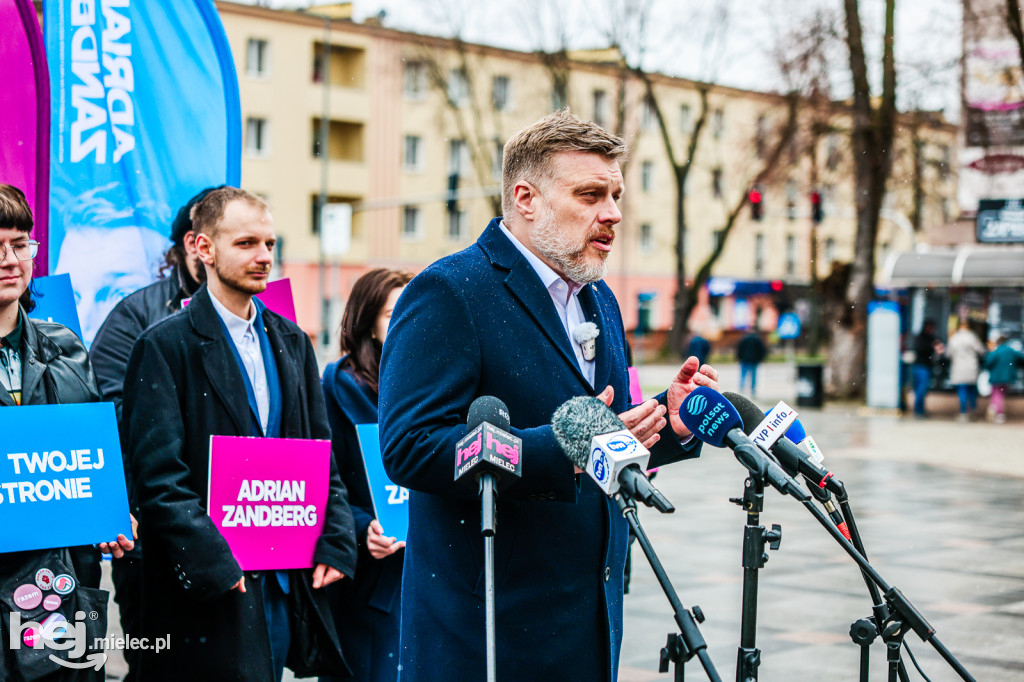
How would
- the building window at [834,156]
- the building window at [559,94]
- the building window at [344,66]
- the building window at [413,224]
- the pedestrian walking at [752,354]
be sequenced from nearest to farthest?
the building window at [834,156] < the pedestrian walking at [752,354] < the building window at [559,94] < the building window at [344,66] < the building window at [413,224]

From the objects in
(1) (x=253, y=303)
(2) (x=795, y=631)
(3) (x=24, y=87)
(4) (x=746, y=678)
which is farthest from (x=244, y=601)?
(2) (x=795, y=631)

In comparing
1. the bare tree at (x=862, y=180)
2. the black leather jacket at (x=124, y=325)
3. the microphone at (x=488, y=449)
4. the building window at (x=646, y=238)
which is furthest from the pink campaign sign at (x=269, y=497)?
the building window at (x=646, y=238)

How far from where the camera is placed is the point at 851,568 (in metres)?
9.16

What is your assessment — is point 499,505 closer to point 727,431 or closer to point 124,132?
point 727,431

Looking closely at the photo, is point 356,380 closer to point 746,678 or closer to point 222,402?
point 222,402

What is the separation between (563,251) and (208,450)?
154 cm

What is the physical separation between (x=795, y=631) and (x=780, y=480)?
15.5 feet

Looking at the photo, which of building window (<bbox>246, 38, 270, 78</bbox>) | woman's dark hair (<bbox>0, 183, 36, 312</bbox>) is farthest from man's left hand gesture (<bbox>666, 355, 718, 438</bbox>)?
building window (<bbox>246, 38, 270, 78</bbox>)

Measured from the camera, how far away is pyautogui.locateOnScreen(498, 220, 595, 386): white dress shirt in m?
3.14

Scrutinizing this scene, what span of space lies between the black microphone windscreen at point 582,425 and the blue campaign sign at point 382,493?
2066 millimetres

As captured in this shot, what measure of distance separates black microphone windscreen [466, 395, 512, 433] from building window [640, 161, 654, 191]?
61543 millimetres

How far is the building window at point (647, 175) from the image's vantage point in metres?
63.3

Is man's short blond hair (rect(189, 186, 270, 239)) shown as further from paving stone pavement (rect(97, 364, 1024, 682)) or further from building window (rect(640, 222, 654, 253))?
building window (rect(640, 222, 654, 253))

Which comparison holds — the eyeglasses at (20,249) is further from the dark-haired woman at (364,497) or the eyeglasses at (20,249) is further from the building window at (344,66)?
the building window at (344,66)
